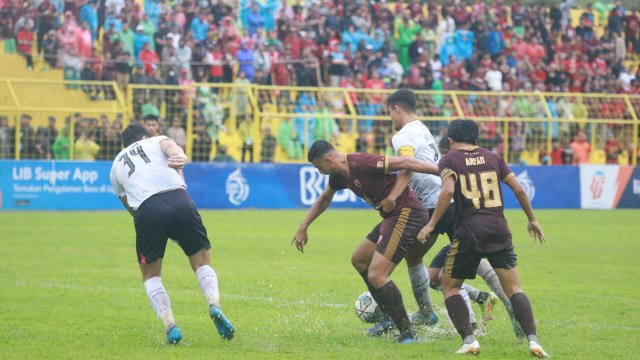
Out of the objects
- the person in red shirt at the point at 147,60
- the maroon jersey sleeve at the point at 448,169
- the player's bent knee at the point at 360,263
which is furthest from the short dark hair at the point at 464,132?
the person in red shirt at the point at 147,60

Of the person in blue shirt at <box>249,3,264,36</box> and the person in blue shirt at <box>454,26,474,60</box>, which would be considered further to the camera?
the person in blue shirt at <box>454,26,474,60</box>

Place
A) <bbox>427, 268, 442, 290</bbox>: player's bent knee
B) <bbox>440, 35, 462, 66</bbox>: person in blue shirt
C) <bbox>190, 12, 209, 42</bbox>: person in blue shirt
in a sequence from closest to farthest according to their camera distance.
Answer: <bbox>427, 268, 442, 290</bbox>: player's bent knee
<bbox>190, 12, 209, 42</bbox>: person in blue shirt
<bbox>440, 35, 462, 66</bbox>: person in blue shirt

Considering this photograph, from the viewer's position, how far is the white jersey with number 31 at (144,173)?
363 inches

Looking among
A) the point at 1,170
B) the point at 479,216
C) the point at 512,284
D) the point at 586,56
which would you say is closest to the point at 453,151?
the point at 479,216

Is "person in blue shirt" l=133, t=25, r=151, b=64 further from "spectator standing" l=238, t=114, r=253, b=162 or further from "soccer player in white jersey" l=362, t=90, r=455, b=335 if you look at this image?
"soccer player in white jersey" l=362, t=90, r=455, b=335

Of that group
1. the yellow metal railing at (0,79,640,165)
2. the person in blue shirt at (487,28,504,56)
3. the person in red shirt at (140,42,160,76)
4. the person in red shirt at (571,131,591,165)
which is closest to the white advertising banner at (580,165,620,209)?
the person in red shirt at (571,131,591,165)

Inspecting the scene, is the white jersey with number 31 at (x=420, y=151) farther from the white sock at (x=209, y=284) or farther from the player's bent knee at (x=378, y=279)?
the white sock at (x=209, y=284)

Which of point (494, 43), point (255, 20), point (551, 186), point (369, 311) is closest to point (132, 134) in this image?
point (369, 311)

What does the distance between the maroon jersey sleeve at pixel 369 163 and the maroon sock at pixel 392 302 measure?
1.00 meters

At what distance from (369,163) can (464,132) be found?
0.97 meters

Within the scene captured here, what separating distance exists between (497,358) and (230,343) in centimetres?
233

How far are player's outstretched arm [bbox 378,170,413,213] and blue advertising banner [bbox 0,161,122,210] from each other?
59.0ft

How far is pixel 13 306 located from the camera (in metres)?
11.4

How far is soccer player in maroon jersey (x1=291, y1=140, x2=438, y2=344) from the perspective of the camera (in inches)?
358
